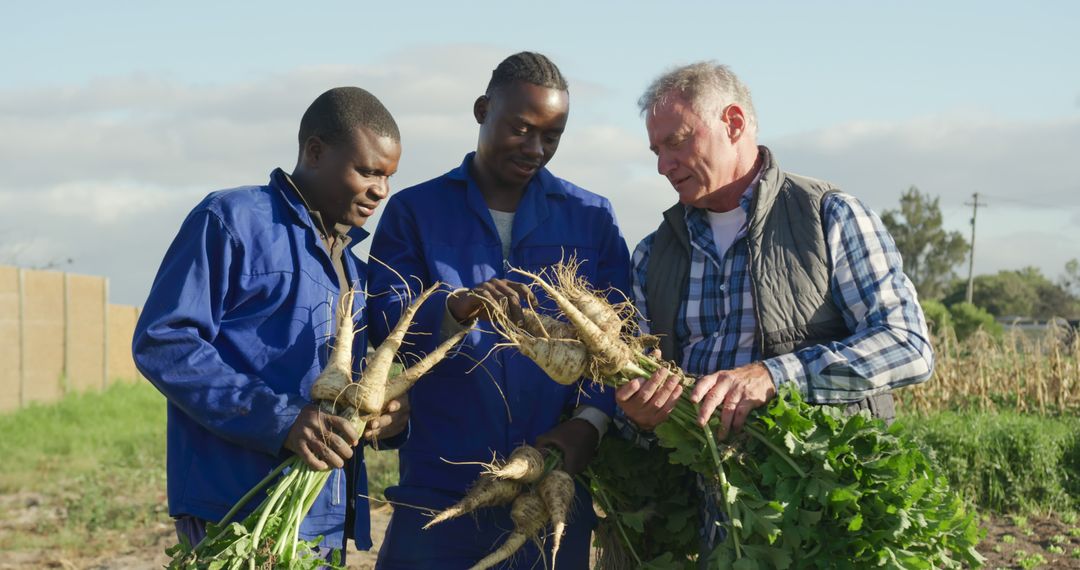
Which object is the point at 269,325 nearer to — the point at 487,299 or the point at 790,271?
the point at 487,299

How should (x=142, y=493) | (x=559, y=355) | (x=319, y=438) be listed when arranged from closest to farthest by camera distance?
(x=319, y=438), (x=559, y=355), (x=142, y=493)

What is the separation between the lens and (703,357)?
3.46 meters

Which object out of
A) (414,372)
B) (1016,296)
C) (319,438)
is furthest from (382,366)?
(1016,296)

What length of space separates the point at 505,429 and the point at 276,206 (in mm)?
1054

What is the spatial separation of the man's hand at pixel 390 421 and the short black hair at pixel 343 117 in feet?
2.74

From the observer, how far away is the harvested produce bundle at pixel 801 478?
2957 mm

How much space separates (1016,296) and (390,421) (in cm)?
4232

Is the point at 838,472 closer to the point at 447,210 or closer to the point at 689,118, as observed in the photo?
the point at 689,118

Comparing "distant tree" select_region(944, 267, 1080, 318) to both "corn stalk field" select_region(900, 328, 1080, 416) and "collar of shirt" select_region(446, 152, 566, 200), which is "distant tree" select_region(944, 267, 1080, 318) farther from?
"collar of shirt" select_region(446, 152, 566, 200)

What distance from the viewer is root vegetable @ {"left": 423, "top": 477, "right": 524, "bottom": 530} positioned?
3377 millimetres

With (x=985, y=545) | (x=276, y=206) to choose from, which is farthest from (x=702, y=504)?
(x=985, y=545)

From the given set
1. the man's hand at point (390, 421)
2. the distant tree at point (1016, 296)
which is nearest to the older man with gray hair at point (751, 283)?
the man's hand at point (390, 421)

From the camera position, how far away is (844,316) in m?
3.33

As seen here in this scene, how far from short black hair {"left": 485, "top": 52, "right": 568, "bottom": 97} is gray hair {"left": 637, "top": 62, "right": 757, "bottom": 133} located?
0.35 metres
